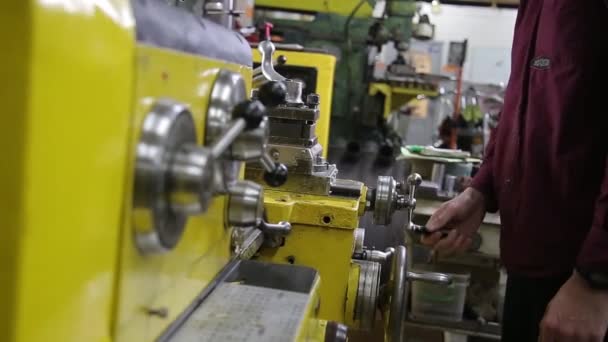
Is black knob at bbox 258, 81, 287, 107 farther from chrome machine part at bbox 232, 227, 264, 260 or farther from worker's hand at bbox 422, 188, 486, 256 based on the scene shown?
worker's hand at bbox 422, 188, 486, 256

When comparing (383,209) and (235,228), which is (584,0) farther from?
(235,228)

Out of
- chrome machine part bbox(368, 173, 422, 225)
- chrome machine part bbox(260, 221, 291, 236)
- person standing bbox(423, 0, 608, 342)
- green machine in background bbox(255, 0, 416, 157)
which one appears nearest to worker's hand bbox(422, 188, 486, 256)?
person standing bbox(423, 0, 608, 342)

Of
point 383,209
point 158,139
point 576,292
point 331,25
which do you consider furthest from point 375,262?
point 331,25

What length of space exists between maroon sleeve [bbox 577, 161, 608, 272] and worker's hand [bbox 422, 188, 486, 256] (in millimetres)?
380

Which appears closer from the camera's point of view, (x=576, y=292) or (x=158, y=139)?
(x=158, y=139)

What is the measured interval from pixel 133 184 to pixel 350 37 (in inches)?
96.1

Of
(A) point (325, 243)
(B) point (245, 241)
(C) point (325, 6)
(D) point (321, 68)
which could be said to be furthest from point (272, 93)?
(C) point (325, 6)

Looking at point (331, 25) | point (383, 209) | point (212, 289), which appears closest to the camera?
point (212, 289)

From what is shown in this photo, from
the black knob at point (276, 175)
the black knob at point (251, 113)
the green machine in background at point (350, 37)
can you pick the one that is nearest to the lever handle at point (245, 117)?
the black knob at point (251, 113)

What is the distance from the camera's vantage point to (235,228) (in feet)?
2.45

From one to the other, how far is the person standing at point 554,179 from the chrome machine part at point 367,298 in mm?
260

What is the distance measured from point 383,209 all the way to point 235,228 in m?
0.41

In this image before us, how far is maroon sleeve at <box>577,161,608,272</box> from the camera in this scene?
2.55 ft

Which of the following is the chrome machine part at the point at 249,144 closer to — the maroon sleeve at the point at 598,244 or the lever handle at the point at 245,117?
the lever handle at the point at 245,117
